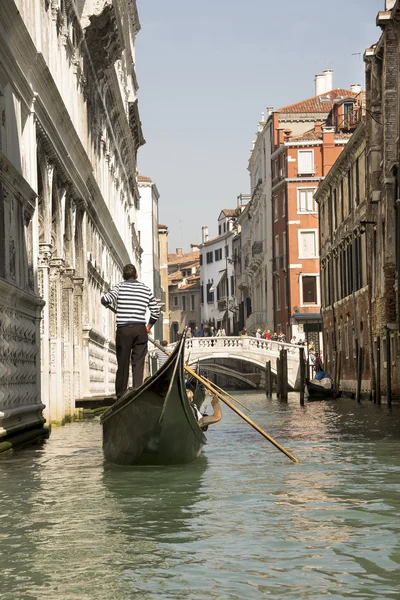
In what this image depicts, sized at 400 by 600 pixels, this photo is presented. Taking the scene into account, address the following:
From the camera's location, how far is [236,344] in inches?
1741

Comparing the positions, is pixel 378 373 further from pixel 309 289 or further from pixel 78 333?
pixel 309 289

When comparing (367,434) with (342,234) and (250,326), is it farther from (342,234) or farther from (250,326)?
(250,326)

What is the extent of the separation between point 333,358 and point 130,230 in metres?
7.16

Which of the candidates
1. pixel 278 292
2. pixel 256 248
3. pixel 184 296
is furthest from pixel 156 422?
pixel 184 296

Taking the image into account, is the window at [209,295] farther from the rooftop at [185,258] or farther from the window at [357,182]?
the window at [357,182]

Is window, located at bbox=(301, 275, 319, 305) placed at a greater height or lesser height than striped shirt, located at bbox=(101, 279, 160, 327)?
greater

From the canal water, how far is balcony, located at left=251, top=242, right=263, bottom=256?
45.1m

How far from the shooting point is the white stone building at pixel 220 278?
74500mm

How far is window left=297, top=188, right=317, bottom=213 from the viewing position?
48.3 m

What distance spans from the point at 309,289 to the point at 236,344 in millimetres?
5246

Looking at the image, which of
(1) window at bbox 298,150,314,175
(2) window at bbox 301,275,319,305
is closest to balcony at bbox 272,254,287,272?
(2) window at bbox 301,275,319,305

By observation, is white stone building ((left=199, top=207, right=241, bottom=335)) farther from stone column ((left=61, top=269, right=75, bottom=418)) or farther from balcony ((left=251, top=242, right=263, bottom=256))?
stone column ((left=61, top=269, right=75, bottom=418))

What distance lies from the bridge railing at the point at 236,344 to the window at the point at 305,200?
680cm

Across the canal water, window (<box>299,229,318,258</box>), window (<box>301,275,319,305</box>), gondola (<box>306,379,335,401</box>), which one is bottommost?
the canal water
